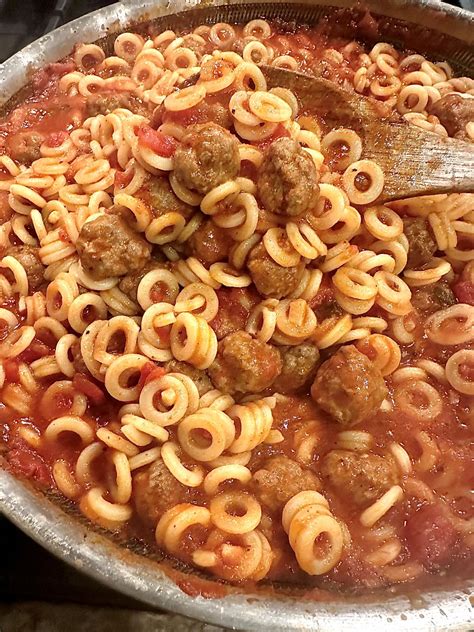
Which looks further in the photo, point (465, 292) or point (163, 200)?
point (465, 292)

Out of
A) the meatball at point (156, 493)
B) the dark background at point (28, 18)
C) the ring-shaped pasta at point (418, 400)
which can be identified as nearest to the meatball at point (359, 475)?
the ring-shaped pasta at point (418, 400)

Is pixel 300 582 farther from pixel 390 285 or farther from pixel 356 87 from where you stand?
pixel 356 87

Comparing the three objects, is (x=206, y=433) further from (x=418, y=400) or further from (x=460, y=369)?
(x=460, y=369)

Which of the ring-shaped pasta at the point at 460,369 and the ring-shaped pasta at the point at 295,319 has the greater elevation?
the ring-shaped pasta at the point at 295,319

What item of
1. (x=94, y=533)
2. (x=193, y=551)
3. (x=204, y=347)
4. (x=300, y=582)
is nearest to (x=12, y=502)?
(x=94, y=533)

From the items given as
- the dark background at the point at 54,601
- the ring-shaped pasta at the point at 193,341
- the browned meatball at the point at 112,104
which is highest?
the browned meatball at the point at 112,104

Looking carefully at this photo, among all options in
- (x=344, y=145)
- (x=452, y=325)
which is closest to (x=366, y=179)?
(x=344, y=145)

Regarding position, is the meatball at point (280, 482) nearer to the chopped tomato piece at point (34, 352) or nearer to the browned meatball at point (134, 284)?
the browned meatball at point (134, 284)
